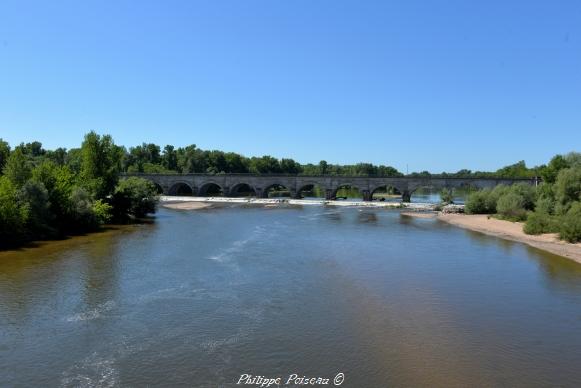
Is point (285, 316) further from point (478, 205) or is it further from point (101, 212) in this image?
point (478, 205)

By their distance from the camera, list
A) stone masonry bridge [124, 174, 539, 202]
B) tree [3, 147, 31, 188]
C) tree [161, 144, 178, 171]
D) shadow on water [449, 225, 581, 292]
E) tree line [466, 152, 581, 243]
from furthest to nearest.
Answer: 1. tree [161, 144, 178, 171]
2. stone masonry bridge [124, 174, 539, 202]
3. tree line [466, 152, 581, 243]
4. tree [3, 147, 31, 188]
5. shadow on water [449, 225, 581, 292]

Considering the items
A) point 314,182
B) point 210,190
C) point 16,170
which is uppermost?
point 16,170

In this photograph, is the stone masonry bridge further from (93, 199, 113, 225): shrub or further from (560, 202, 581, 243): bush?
(93, 199, 113, 225): shrub

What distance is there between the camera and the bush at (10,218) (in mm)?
37375

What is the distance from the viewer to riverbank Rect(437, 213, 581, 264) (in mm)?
39784

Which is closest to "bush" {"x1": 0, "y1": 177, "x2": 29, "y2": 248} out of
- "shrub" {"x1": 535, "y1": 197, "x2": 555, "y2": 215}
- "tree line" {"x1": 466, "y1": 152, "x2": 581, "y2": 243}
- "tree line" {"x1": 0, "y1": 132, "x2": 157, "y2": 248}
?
"tree line" {"x1": 0, "y1": 132, "x2": 157, "y2": 248}

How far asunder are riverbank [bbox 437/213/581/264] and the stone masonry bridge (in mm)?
22099

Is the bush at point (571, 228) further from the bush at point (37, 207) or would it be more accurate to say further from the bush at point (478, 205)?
the bush at point (37, 207)

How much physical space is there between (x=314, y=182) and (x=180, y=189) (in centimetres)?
3897

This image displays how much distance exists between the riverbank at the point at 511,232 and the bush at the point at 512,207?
1581 mm

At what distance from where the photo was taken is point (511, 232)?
52.0 metres

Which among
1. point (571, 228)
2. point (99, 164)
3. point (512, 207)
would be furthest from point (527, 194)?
point (99, 164)

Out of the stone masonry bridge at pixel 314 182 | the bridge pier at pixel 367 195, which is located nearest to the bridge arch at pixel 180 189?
the stone masonry bridge at pixel 314 182

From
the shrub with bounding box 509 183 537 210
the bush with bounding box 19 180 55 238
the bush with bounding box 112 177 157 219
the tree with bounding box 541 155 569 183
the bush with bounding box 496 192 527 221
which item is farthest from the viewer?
the tree with bounding box 541 155 569 183
